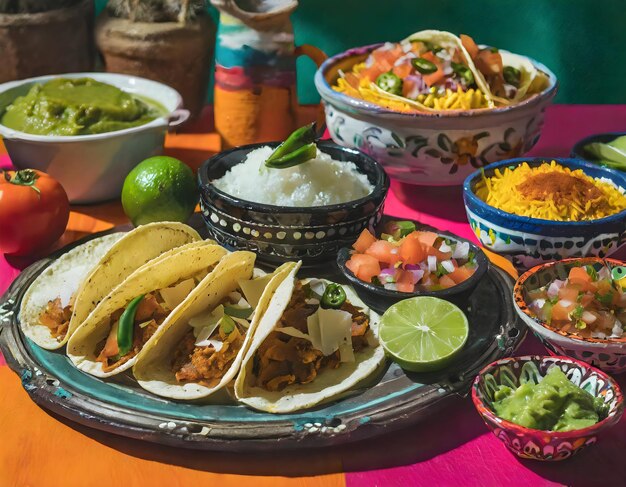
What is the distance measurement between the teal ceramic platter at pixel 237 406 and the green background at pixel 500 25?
2.49 metres

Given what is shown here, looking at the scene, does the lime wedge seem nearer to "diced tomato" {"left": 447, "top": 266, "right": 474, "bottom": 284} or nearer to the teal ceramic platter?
the teal ceramic platter

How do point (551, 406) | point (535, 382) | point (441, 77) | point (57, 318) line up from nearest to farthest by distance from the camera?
point (551, 406), point (535, 382), point (57, 318), point (441, 77)

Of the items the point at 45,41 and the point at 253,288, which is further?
the point at 45,41

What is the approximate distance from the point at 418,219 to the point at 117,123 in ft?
3.68

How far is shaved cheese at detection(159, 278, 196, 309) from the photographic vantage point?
2.11 m

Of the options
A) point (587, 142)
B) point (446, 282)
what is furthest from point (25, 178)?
point (587, 142)

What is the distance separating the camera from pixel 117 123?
117 inches

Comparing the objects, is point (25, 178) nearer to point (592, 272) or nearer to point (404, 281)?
point (404, 281)

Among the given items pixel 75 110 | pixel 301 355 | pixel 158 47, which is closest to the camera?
pixel 301 355

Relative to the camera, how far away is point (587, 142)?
297 centimetres

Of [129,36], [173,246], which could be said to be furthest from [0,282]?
[129,36]

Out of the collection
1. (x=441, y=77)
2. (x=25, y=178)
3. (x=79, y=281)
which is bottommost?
(x=79, y=281)

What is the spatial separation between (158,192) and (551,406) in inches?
56.1

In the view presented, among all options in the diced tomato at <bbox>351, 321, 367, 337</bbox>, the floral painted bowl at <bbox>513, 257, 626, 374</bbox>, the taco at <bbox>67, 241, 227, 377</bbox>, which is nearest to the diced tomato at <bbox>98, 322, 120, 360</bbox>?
the taco at <bbox>67, 241, 227, 377</bbox>
